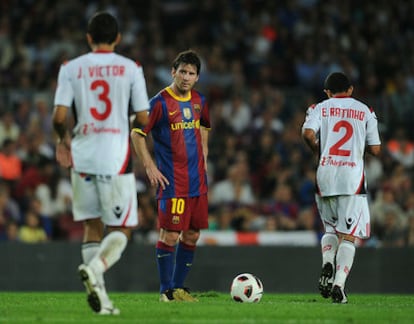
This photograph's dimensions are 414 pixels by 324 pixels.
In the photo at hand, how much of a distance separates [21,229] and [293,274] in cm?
443

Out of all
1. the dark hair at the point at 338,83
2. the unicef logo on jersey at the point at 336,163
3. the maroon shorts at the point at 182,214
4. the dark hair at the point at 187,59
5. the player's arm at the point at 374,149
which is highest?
the dark hair at the point at 187,59

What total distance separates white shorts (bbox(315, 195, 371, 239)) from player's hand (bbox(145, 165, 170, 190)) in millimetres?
1697

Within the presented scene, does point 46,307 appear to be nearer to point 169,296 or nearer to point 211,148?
point 169,296

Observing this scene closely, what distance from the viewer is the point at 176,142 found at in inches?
465

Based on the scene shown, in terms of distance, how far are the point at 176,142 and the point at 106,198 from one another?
99.3 inches

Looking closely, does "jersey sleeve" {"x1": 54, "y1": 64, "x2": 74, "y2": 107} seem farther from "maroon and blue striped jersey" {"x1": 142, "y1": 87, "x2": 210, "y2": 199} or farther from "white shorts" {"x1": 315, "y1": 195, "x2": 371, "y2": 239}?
"white shorts" {"x1": 315, "y1": 195, "x2": 371, "y2": 239}

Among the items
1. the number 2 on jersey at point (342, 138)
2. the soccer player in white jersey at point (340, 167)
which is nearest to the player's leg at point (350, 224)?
the soccer player in white jersey at point (340, 167)

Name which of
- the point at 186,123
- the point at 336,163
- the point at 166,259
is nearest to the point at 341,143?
the point at 336,163

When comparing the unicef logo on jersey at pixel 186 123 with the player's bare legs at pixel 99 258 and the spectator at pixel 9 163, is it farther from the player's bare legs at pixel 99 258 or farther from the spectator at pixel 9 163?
the spectator at pixel 9 163

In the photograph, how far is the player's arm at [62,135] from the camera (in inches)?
367

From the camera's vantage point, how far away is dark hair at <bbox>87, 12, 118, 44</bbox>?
30.5 feet

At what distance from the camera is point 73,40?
22.1m

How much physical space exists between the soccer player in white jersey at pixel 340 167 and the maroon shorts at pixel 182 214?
4.13 feet

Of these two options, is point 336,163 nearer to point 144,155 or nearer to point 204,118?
point 204,118
